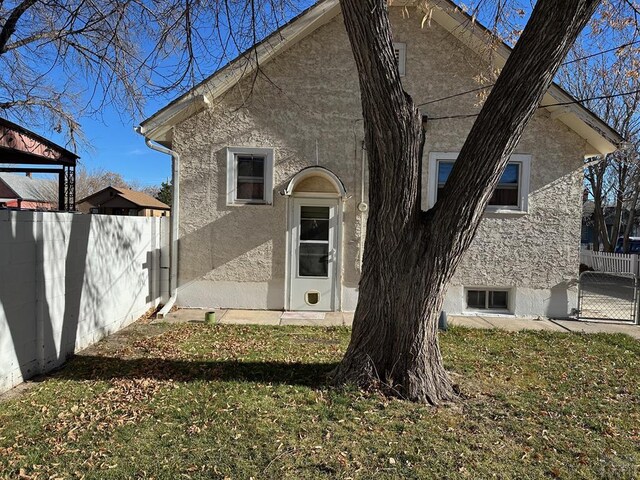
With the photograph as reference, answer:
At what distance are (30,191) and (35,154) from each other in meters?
34.4

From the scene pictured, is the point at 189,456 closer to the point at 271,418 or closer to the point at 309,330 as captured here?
the point at 271,418

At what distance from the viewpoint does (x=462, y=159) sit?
3.88 meters

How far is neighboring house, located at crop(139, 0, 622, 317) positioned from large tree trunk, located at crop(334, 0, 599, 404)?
420 cm

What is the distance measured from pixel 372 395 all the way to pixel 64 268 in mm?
4066

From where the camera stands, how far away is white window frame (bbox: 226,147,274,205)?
27.6ft

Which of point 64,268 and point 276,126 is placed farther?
point 276,126

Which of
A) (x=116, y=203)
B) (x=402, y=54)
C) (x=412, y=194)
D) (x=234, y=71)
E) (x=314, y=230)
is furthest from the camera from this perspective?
(x=116, y=203)

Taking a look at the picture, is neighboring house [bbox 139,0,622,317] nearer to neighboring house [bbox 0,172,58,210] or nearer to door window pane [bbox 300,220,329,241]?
door window pane [bbox 300,220,329,241]

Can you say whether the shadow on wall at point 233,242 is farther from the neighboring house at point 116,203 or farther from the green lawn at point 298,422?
the neighboring house at point 116,203

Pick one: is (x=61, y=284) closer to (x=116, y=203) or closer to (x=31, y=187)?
(x=116, y=203)

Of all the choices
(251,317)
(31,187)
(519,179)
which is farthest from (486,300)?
(31,187)

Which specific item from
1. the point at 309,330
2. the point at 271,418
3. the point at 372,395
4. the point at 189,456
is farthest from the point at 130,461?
the point at 309,330

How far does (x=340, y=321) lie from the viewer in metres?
7.87

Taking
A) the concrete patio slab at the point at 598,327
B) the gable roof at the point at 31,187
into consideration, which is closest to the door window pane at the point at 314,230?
the concrete patio slab at the point at 598,327
